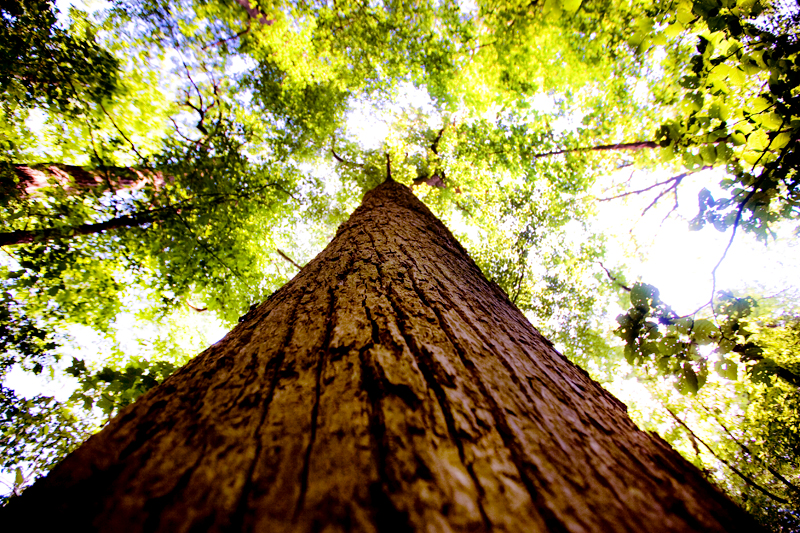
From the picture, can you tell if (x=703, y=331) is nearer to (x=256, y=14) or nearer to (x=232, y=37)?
(x=232, y=37)

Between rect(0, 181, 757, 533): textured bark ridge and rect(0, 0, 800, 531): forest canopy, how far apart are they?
2208 millimetres

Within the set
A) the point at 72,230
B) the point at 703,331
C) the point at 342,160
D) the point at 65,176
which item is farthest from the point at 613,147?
the point at 65,176

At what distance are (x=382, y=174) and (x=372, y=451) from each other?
8.71m

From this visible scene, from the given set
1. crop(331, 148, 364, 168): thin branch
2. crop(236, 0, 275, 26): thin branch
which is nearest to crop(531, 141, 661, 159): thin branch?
crop(331, 148, 364, 168): thin branch

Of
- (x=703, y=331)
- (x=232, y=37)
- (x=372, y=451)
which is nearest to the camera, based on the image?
(x=372, y=451)

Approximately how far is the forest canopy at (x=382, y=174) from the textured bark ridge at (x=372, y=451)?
2.21 m

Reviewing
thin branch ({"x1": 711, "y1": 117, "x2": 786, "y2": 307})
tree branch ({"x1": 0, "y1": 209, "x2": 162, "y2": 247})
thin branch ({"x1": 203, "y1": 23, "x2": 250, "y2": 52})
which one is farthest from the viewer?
thin branch ({"x1": 203, "y1": 23, "x2": 250, "y2": 52})

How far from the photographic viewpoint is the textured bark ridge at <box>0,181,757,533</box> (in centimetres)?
52

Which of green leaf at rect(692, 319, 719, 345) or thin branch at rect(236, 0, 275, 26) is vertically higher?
thin branch at rect(236, 0, 275, 26)

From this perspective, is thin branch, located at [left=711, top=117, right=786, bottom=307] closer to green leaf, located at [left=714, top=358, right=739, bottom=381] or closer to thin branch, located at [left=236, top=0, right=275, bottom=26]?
green leaf, located at [left=714, top=358, right=739, bottom=381]

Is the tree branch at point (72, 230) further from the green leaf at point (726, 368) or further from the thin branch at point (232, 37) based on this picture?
the green leaf at point (726, 368)

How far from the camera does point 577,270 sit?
29.1ft

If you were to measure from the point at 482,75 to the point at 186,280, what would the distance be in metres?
8.04

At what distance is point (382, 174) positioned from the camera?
8.70m
